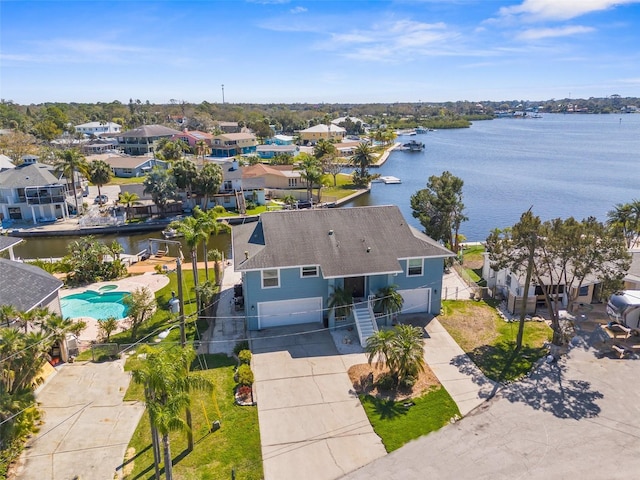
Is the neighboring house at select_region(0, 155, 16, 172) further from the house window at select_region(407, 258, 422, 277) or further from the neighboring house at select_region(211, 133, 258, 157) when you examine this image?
the house window at select_region(407, 258, 422, 277)

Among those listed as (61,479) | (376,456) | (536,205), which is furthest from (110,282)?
(536,205)

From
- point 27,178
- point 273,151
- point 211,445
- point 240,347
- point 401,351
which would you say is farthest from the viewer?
point 273,151

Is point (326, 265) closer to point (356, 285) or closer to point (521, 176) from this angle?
point (356, 285)

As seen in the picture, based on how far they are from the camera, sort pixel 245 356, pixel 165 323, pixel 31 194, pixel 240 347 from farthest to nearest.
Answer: pixel 31 194 → pixel 165 323 → pixel 240 347 → pixel 245 356

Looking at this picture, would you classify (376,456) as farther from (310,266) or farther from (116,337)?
(116,337)

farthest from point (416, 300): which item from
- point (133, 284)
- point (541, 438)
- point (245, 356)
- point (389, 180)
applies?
point (389, 180)

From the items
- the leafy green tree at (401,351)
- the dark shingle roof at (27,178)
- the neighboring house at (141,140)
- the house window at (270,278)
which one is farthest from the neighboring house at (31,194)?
the neighboring house at (141,140)
